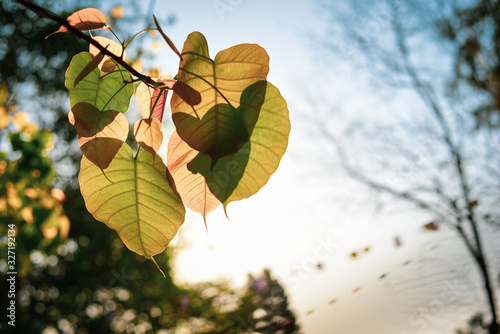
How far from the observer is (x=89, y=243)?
225 inches

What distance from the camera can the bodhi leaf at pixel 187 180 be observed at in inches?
10.2

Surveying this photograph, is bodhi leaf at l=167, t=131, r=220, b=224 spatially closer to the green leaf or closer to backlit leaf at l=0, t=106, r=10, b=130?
the green leaf

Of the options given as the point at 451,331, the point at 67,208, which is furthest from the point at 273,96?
the point at 67,208

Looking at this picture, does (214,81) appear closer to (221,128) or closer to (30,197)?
(221,128)

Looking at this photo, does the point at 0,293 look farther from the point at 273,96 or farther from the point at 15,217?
the point at 273,96

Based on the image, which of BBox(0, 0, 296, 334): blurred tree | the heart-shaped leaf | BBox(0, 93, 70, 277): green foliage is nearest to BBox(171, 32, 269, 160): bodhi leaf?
A: the heart-shaped leaf

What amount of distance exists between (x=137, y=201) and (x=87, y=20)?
0.17 metres

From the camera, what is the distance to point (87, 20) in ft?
0.87

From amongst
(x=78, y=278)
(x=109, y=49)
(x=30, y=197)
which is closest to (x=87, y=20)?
(x=109, y=49)

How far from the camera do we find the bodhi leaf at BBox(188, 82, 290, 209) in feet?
0.81

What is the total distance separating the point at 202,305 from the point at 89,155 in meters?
6.72

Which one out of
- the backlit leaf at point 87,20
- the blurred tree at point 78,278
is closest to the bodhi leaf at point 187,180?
the backlit leaf at point 87,20

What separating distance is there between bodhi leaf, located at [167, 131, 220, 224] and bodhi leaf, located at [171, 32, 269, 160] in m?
0.03

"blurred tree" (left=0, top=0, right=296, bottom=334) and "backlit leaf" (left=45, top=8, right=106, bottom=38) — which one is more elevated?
"blurred tree" (left=0, top=0, right=296, bottom=334)
